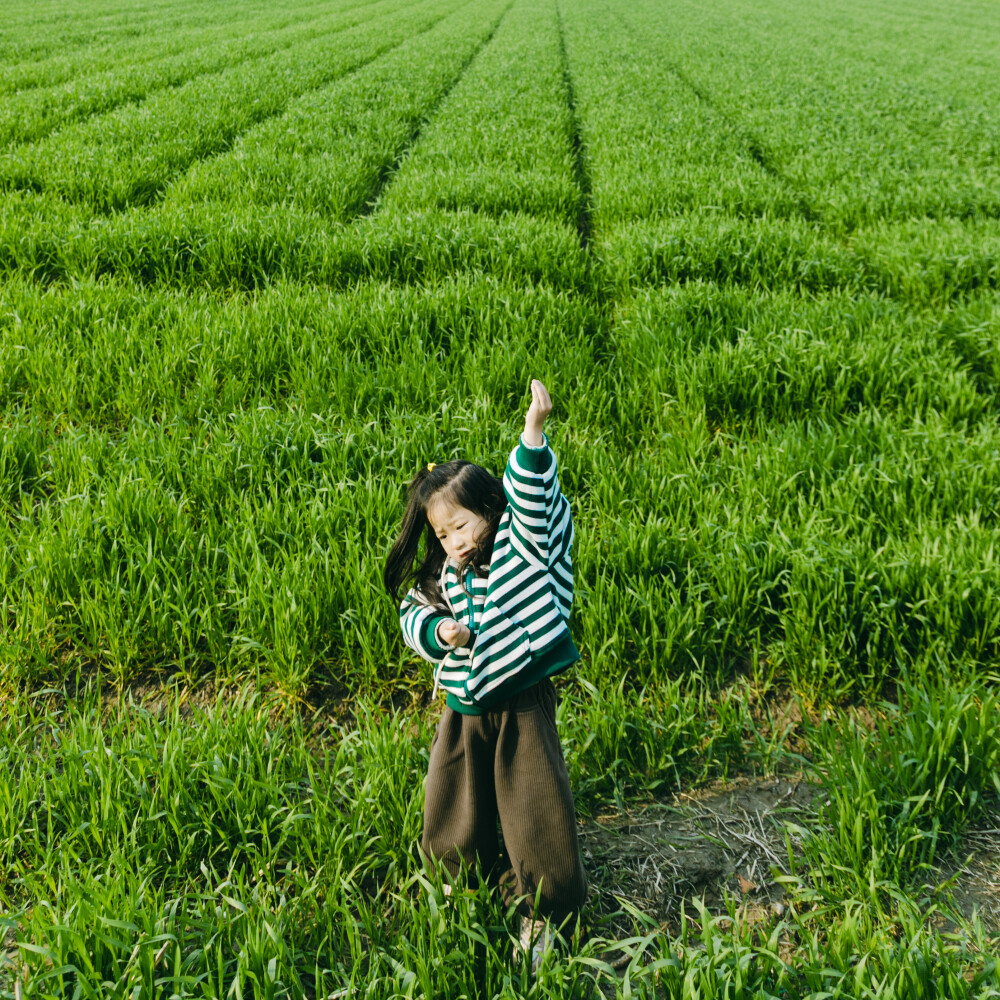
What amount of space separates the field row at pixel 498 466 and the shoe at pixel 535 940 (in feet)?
2.60

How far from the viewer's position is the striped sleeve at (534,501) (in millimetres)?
1508

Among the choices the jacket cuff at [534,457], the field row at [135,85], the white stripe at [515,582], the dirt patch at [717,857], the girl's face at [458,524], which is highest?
the field row at [135,85]

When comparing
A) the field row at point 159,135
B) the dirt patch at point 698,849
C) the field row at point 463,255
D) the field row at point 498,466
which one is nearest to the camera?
the dirt patch at point 698,849

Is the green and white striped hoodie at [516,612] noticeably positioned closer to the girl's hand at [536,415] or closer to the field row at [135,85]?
the girl's hand at [536,415]

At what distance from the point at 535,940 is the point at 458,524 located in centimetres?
94

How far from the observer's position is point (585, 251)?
5.18m

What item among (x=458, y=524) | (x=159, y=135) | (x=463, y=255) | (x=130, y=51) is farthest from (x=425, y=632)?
(x=130, y=51)

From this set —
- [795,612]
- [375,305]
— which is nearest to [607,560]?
[795,612]

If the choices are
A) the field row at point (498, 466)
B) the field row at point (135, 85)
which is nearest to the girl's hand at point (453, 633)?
the field row at point (498, 466)

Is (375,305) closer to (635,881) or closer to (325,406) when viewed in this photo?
(325,406)

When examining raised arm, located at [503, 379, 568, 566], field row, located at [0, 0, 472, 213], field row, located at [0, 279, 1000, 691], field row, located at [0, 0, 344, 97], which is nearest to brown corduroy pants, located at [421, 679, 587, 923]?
raised arm, located at [503, 379, 568, 566]

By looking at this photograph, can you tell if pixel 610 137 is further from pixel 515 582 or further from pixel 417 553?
pixel 515 582

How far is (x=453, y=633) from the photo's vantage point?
1.51 metres

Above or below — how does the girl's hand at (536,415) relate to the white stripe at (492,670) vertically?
above
